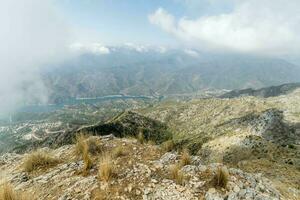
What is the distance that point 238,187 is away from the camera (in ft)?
33.8

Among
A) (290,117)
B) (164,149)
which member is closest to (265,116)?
(290,117)

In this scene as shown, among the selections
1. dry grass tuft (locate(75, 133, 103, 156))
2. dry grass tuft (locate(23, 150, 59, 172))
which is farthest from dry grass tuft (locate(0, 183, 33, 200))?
dry grass tuft (locate(75, 133, 103, 156))

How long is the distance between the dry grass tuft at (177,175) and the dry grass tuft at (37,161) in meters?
5.42

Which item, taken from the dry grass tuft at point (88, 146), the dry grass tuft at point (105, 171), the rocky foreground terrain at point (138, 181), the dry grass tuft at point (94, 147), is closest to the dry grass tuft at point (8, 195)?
the rocky foreground terrain at point (138, 181)

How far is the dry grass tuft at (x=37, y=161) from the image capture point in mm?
12359

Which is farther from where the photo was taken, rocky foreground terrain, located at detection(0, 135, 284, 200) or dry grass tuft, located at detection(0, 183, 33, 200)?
rocky foreground terrain, located at detection(0, 135, 284, 200)

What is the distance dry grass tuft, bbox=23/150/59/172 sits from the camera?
12.4 m

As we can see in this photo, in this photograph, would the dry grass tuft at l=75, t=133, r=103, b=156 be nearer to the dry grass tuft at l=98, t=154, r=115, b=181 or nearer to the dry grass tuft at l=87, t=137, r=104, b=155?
the dry grass tuft at l=87, t=137, r=104, b=155

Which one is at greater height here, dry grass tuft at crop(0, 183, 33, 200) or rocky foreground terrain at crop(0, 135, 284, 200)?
dry grass tuft at crop(0, 183, 33, 200)

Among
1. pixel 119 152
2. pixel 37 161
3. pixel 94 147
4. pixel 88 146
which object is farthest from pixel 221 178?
pixel 37 161

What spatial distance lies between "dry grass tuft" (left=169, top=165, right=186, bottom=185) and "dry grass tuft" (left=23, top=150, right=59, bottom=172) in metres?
5.42

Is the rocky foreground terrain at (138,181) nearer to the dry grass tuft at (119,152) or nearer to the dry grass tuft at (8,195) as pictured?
the dry grass tuft at (119,152)

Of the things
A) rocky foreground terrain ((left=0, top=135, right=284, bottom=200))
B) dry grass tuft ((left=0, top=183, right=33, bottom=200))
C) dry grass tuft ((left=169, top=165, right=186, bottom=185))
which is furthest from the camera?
dry grass tuft ((left=169, top=165, right=186, bottom=185))

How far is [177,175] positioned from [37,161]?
6.34 meters
